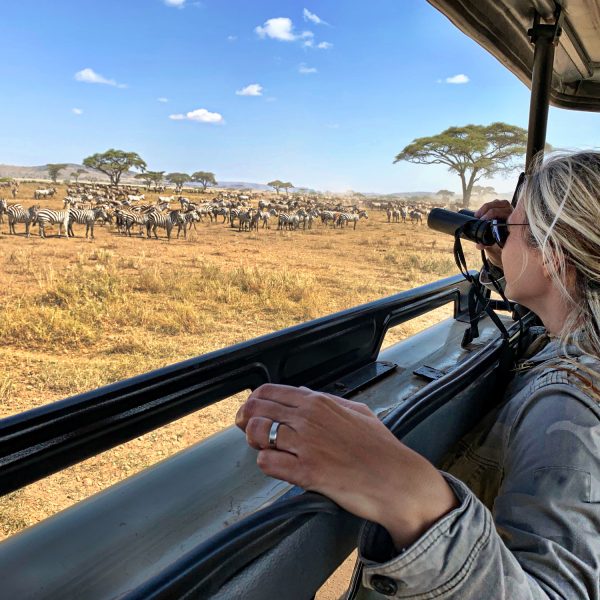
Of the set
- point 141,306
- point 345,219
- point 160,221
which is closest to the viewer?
point 141,306

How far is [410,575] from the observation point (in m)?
0.42

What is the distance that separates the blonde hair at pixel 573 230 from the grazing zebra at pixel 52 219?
11874 mm

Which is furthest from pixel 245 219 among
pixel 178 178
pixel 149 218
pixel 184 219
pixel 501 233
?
pixel 178 178

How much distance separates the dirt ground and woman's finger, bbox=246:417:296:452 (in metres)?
1.13

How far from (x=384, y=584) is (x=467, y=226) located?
2.44ft

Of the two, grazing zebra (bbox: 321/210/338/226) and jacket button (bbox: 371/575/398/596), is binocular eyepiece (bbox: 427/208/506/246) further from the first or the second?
grazing zebra (bbox: 321/210/338/226)

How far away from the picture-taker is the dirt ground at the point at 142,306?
8.18 ft

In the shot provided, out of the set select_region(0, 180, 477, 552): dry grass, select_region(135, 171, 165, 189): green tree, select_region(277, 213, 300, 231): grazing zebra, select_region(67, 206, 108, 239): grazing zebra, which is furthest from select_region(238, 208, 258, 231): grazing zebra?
select_region(135, 171, 165, 189): green tree

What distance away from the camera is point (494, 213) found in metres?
1.04

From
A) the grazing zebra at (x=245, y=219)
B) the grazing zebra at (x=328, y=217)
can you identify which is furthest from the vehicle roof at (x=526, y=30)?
the grazing zebra at (x=328, y=217)

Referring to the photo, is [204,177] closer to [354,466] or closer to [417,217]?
[417,217]

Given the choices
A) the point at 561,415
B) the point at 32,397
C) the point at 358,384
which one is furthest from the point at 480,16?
the point at 32,397

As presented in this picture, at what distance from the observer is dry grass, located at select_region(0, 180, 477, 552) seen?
2547mm

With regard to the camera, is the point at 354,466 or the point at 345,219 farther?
the point at 345,219
